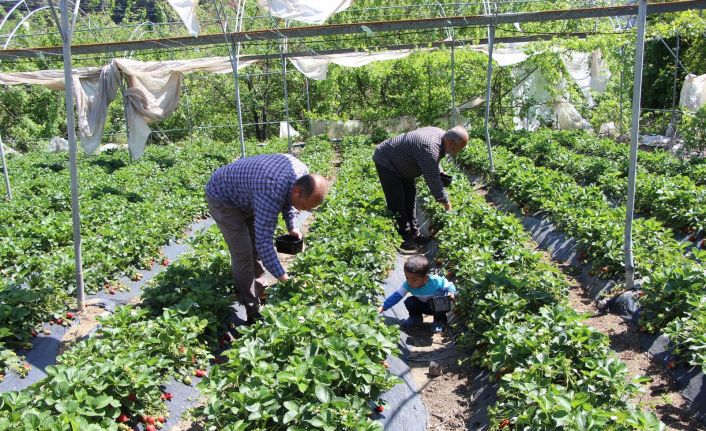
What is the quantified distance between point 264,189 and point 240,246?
762mm

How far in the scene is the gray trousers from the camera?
4.88 meters

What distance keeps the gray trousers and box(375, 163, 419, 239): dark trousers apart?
2.65 m

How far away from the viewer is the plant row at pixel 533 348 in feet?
9.69

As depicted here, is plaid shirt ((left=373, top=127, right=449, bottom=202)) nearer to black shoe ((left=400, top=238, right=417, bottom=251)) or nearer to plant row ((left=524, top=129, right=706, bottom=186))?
black shoe ((left=400, top=238, right=417, bottom=251))

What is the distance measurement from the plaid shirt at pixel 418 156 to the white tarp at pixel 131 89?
935 cm

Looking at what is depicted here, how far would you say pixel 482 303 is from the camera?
438 cm

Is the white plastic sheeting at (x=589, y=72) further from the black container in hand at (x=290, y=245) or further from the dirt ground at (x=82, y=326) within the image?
the dirt ground at (x=82, y=326)

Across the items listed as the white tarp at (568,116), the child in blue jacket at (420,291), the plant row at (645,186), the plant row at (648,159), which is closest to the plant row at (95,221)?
the child in blue jacket at (420,291)

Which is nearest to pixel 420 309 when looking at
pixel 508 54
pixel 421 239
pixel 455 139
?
pixel 455 139

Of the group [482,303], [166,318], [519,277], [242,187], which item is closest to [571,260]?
[519,277]

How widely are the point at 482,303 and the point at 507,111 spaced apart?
1835 centimetres

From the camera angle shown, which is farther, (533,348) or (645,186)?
(645,186)

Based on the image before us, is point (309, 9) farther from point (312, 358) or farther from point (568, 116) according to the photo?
point (568, 116)

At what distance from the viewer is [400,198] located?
747 centimetres
